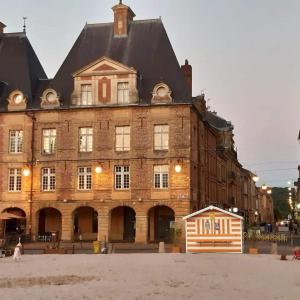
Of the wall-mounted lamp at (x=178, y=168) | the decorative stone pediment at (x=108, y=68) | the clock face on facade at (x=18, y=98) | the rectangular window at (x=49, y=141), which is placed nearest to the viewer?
the wall-mounted lamp at (x=178, y=168)

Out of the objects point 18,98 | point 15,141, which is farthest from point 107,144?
point 18,98

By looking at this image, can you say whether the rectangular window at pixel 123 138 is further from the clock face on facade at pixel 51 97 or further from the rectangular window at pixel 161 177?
the clock face on facade at pixel 51 97

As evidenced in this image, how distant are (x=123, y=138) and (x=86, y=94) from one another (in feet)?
15.4

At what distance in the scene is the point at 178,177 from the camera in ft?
147

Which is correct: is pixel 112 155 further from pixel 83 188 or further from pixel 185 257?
pixel 185 257

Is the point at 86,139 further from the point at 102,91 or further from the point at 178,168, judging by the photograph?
the point at 178,168

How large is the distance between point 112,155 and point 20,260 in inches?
638

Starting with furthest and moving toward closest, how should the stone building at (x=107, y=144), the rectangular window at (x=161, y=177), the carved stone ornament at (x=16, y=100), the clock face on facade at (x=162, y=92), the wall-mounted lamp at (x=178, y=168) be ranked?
the carved stone ornament at (x=16, y=100)
the clock face on facade at (x=162, y=92)
the stone building at (x=107, y=144)
the rectangular window at (x=161, y=177)
the wall-mounted lamp at (x=178, y=168)

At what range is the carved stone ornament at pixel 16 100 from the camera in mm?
48312

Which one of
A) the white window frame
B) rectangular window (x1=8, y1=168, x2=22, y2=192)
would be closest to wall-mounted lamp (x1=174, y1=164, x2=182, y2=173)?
the white window frame

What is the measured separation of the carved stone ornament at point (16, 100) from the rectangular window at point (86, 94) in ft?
15.7

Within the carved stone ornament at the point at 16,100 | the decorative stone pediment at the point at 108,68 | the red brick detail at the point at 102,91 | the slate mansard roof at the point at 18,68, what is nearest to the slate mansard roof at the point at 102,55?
the slate mansard roof at the point at 18,68

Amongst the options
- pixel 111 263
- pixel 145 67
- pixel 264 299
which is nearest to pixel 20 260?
pixel 111 263

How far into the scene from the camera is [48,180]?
156 ft
